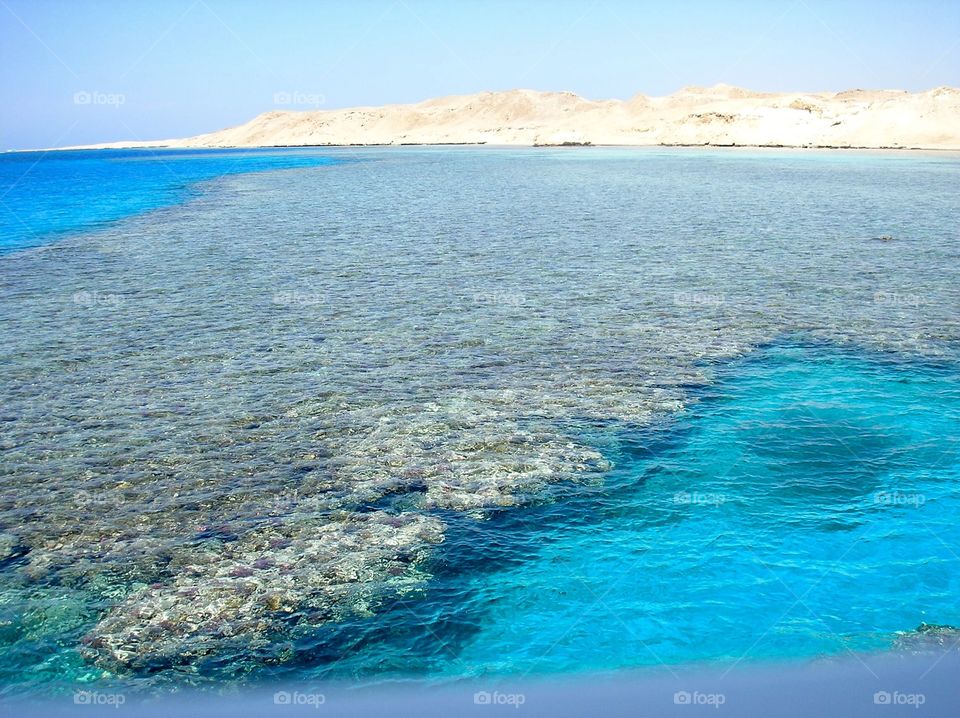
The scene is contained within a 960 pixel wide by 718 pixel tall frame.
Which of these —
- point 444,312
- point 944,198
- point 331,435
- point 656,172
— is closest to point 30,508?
point 331,435

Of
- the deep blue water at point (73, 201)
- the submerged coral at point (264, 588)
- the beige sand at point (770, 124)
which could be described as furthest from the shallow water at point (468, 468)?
the beige sand at point (770, 124)

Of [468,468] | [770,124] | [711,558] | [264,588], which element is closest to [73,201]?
[468,468]

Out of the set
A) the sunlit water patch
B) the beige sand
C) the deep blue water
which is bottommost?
the sunlit water patch

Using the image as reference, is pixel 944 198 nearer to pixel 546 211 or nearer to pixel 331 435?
pixel 546 211

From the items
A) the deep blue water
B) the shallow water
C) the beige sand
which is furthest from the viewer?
the beige sand

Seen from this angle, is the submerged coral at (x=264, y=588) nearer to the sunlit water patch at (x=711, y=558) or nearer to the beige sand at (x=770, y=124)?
the sunlit water patch at (x=711, y=558)

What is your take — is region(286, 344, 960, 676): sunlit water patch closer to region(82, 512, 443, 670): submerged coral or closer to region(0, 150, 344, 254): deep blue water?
region(82, 512, 443, 670): submerged coral

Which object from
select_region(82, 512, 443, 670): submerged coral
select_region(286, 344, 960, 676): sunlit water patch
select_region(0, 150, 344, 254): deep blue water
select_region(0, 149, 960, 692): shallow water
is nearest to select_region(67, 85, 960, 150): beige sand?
select_region(0, 150, 344, 254): deep blue water

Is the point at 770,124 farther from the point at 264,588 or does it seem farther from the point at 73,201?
the point at 264,588
